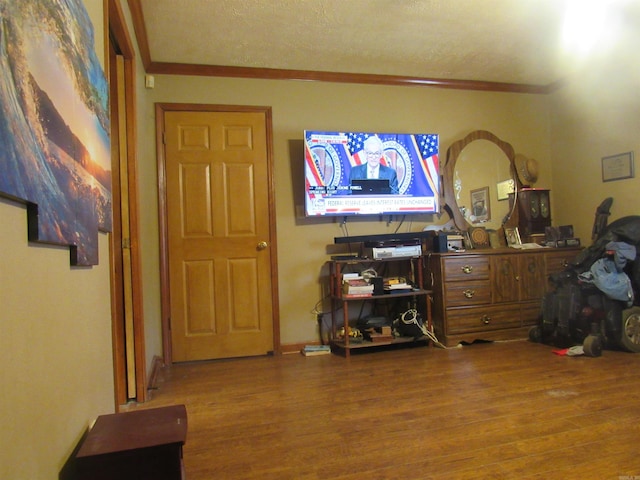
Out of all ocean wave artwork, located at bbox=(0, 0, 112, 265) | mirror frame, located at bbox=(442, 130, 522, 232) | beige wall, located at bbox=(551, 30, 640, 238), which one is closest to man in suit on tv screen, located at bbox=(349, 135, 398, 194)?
mirror frame, located at bbox=(442, 130, 522, 232)

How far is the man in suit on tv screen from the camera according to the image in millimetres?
3371

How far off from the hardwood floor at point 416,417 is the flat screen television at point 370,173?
4.33ft

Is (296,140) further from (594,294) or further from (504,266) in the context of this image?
(594,294)

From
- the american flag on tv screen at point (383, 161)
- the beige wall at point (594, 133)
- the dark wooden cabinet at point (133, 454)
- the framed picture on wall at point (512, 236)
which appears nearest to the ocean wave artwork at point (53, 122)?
the dark wooden cabinet at point (133, 454)

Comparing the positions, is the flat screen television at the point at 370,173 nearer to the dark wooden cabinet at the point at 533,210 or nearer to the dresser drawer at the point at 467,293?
the dresser drawer at the point at 467,293

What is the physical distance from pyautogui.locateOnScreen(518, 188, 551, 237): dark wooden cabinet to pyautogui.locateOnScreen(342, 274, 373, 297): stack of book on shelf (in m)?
1.83

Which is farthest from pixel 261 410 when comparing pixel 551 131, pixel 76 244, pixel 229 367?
pixel 551 131

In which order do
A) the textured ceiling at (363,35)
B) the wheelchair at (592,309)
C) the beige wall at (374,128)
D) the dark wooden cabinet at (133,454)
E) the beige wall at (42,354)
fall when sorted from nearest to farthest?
the beige wall at (42,354)
the dark wooden cabinet at (133,454)
the textured ceiling at (363,35)
the wheelchair at (592,309)
the beige wall at (374,128)

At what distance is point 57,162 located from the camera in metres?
0.95

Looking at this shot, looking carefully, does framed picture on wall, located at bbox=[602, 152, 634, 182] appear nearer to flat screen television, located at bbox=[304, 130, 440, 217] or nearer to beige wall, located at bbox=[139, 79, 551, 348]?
beige wall, located at bbox=[139, 79, 551, 348]

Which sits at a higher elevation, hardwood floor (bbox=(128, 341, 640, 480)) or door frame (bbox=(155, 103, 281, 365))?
door frame (bbox=(155, 103, 281, 365))

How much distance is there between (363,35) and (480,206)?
6.39 feet

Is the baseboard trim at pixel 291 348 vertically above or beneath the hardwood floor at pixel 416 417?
beneath

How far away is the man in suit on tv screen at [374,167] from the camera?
11.1 ft
